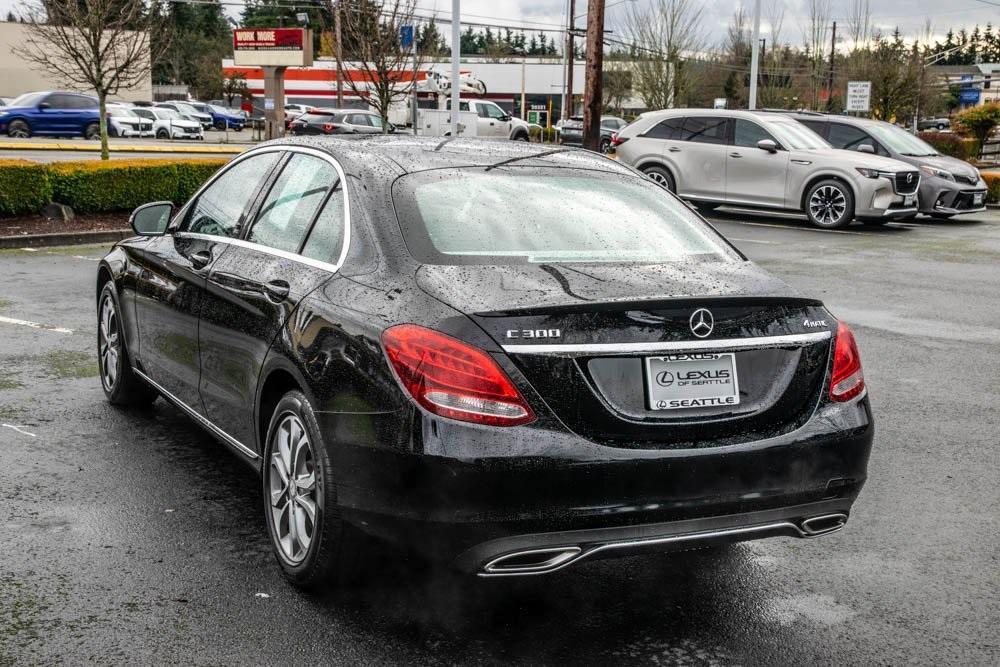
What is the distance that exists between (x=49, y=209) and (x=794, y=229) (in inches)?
449

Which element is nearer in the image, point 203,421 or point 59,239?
point 203,421

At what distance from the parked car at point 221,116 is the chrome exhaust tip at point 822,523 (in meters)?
59.3

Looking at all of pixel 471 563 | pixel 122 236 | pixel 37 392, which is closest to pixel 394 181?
pixel 471 563

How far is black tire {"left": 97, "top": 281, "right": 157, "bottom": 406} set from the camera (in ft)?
20.4

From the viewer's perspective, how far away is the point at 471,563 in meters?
3.37

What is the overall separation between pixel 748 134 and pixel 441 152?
50.8 feet

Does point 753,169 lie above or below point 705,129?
below

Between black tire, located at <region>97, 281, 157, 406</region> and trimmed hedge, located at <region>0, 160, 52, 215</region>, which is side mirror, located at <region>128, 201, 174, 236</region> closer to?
black tire, located at <region>97, 281, 157, 406</region>

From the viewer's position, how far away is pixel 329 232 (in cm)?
422

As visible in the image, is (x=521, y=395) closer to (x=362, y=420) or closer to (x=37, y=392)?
(x=362, y=420)

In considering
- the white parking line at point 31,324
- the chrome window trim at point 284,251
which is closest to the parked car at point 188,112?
the white parking line at point 31,324

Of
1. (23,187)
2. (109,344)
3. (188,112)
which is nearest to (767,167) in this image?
(23,187)

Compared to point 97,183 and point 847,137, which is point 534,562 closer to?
point 97,183


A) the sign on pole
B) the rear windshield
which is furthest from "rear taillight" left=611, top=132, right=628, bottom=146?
the sign on pole
